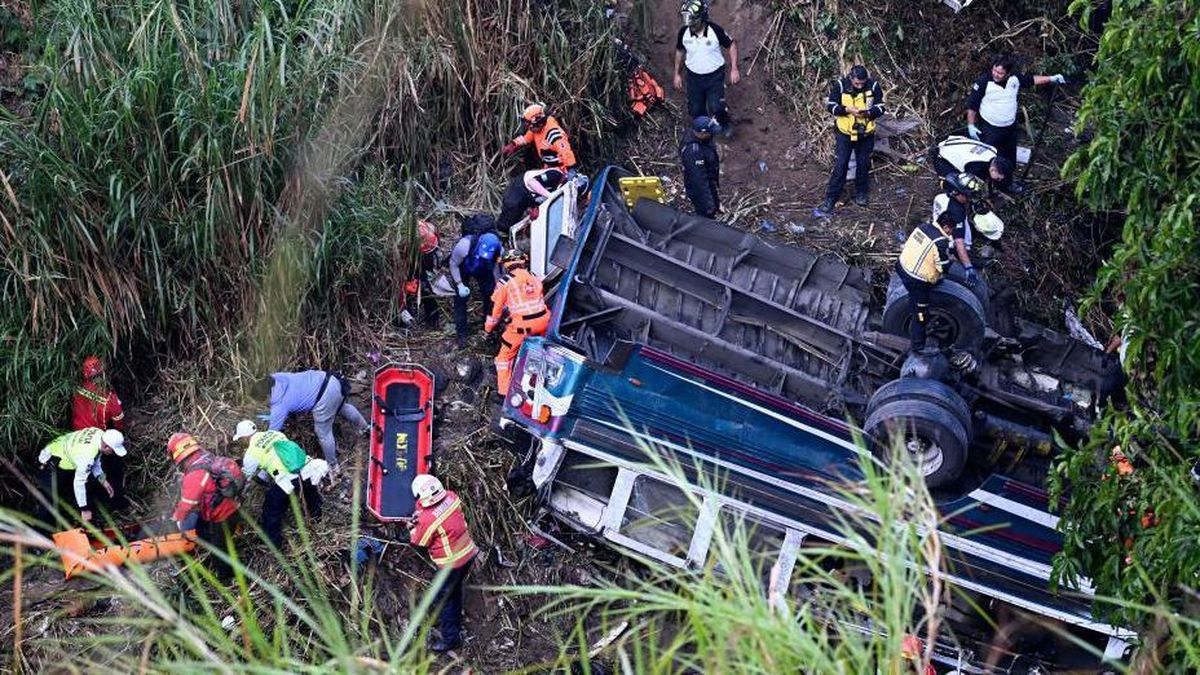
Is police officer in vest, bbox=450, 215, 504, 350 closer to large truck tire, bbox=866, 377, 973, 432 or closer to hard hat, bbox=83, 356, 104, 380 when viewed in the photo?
hard hat, bbox=83, 356, 104, 380

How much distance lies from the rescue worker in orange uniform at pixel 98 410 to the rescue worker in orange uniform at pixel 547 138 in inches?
143

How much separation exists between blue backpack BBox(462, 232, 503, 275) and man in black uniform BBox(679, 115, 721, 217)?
1726 mm

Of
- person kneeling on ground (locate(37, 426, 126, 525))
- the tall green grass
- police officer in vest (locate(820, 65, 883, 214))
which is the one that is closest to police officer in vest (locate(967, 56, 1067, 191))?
police officer in vest (locate(820, 65, 883, 214))

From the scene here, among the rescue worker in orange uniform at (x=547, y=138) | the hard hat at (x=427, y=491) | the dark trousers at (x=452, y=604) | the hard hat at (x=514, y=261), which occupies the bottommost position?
the dark trousers at (x=452, y=604)

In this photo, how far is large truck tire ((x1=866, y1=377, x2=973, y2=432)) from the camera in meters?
7.64

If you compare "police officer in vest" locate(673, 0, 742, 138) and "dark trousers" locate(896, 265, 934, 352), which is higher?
"police officer in vest" locate(673, 0, 742, 138)

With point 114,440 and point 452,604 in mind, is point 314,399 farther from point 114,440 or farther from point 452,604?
point 452,604

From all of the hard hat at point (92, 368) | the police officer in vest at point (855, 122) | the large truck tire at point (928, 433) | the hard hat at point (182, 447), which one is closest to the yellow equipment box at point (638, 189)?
the police officer in vest at point (855, 122)

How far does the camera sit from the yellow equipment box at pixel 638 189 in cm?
1001

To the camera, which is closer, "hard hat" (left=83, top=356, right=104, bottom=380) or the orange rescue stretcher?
the orange rescue stretcher

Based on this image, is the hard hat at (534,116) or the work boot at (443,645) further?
the hard hat at (534,116)

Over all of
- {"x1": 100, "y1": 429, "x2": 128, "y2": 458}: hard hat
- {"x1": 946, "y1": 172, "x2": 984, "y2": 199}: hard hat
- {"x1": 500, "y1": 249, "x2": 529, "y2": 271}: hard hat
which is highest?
{"x1": 946, "y1": 172, "x2": 984, "y2": 199}: hard hat

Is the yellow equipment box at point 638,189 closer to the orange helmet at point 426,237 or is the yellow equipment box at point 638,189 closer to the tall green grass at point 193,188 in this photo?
the orange helmet at point 426,237

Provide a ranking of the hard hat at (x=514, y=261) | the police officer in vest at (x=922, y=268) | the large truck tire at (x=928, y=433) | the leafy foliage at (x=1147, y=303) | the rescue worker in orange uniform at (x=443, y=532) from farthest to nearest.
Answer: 1. the hard hat at (x=514, y=261)
2. the police officer in vest at (x=922, y=268)
3. the rescue worker in orange uniform at (x=443, y=532)
4. the large truck tire at (x=928, y=433)
5. the leafy foliage at (x=1147, y=303)
